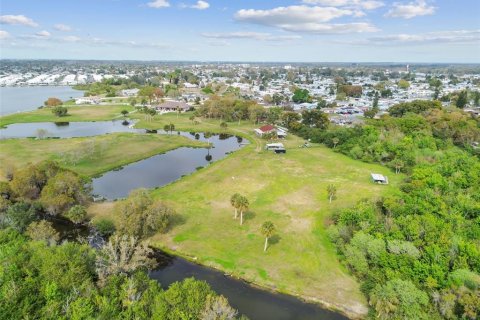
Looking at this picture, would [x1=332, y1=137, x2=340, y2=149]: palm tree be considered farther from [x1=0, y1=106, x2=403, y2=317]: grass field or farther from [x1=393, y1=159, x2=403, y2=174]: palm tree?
[x1=393, y1=159, x2=403, y2=174]: palm tree

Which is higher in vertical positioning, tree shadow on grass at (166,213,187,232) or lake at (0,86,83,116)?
lake at (0,86,83,116)

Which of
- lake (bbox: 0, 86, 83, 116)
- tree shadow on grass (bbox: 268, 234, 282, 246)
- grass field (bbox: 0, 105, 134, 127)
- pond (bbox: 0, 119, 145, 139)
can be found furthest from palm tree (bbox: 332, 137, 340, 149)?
lake (bbox: 0, 86, 83, 116)

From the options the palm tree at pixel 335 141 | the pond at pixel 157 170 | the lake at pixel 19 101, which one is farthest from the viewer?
the lake at pixel 19 101

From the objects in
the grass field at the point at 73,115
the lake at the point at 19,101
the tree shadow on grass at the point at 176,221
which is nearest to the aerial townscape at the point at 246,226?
the tree shadow on grass at the point at 176,221

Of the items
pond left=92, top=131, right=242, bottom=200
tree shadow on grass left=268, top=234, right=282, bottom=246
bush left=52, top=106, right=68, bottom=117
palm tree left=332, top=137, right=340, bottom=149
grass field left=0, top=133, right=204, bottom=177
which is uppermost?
bush left=52, top=106, right=68, bottom=117

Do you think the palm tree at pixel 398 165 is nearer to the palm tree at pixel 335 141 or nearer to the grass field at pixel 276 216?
the grass field at pixel 276 216

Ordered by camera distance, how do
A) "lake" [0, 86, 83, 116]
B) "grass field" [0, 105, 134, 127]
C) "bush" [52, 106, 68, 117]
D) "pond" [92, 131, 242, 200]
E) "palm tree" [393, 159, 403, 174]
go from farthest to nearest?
"lake" [0, 86, 83, 116]
"bush" [52, 106, 68, 117]
"grass field" [0, 105, 134, 127]
"palm tree" [393, 159, 403, 174]
"pond" [92, 131, 242, 200]
